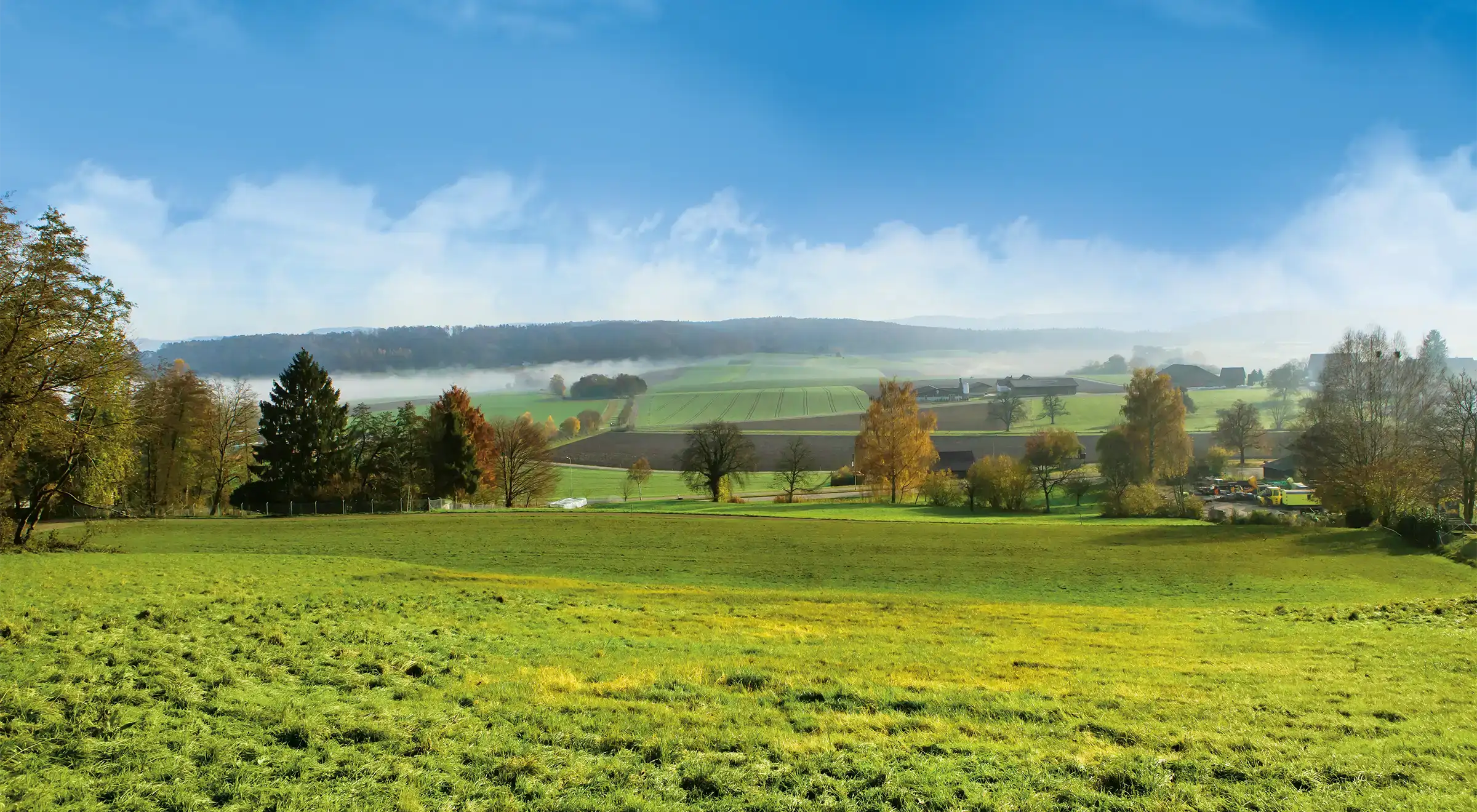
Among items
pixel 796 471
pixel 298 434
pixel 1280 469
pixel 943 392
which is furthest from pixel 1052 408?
pixel 298 434

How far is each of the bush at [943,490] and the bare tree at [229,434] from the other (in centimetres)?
6222

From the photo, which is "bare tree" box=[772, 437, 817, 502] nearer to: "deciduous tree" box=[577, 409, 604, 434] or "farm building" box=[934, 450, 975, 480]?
"farm building" box=[934, 450, 975, 480]

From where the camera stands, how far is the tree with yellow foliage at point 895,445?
231 ft

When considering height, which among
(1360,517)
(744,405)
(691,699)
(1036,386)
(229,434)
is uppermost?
(1036,386)

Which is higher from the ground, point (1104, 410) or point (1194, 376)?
point (1194, 376)

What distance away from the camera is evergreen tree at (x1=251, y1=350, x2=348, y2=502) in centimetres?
5950

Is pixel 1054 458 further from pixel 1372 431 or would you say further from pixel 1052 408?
pixel 1052 408

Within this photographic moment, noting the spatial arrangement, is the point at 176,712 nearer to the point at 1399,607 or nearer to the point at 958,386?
the point at 1399,607

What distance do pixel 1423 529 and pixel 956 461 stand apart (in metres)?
56.2

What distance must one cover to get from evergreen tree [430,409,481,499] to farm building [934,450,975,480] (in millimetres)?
57487

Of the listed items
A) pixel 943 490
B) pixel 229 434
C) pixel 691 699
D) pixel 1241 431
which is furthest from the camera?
pixel 1241 431

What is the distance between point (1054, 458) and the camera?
74812 millimetres

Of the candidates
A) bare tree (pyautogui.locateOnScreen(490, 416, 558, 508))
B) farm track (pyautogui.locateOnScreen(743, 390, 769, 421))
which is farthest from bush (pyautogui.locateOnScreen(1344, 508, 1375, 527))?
farm track (pyautogui.locateOnScreen(743, 390, 769, 421))

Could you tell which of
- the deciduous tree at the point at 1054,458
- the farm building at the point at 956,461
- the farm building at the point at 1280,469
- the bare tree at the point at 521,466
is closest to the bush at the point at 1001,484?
the deciduous tree at the point at 1054,458
